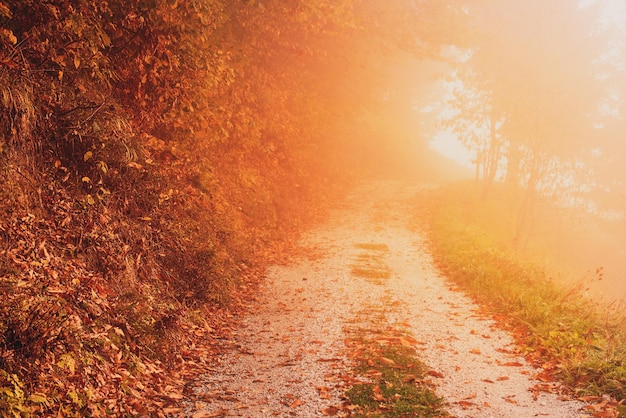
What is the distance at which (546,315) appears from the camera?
27.6 ft

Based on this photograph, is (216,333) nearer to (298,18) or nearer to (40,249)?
(40,249)

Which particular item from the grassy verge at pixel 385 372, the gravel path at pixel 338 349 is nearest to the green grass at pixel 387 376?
the grassy verge at pixel 385 372

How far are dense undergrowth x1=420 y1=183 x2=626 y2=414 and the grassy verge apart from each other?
171 centimetres

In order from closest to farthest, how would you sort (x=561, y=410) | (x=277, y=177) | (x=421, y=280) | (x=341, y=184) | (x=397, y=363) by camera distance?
(x=561, y=410), (x=397, y=363), (x=421, y=280), (x=277, y=177), (x=341, y=184)

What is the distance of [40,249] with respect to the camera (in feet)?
18.4

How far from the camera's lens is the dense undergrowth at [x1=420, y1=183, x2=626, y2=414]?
626 centimetres

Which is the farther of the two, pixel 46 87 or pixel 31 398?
pixel 46 87

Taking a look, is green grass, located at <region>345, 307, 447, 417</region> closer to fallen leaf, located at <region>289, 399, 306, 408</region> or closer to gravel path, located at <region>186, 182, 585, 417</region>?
gravel path, located at <region>186, 182, 585, 417</region>

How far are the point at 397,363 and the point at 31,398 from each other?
451 centimetres

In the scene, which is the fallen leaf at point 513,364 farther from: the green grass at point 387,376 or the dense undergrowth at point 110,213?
the dense undergrowth at point 110,213

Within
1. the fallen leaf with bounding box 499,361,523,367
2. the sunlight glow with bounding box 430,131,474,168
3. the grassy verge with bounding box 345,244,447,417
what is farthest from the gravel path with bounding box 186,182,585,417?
the sunlight glow with bounding box 430,131,474,168

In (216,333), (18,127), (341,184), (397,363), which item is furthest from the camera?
(341,184)

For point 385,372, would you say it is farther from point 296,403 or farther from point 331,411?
point 296,403

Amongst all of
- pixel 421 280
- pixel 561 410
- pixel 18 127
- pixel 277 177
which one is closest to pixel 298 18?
pixel 277 177
